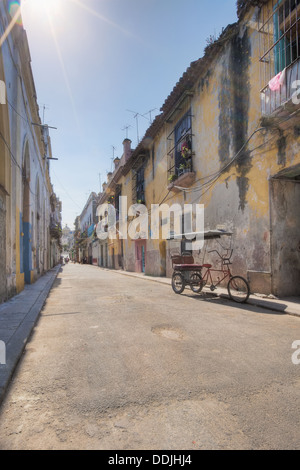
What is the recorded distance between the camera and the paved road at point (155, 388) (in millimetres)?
1806

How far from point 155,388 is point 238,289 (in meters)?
5.25

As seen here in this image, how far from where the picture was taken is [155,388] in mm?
2436

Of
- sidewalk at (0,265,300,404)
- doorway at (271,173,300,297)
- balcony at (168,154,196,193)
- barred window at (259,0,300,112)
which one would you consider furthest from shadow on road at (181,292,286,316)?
balcony at (168,154,196,193)

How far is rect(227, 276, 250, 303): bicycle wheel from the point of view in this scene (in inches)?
267

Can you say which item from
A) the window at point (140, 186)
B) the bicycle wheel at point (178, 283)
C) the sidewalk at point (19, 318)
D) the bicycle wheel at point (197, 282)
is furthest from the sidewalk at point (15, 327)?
the window at point (140, 186)

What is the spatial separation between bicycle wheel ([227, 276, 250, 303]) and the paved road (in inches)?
81.1

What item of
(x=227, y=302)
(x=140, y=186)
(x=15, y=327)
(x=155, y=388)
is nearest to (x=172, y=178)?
(x=140, y=186)

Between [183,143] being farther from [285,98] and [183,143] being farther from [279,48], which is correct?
[285,98]

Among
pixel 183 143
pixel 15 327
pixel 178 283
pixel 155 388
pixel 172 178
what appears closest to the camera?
pixel 155 388

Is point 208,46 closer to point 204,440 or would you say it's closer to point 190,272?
point 190,272

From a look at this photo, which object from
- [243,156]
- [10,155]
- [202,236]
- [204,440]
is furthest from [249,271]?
[10,155]
